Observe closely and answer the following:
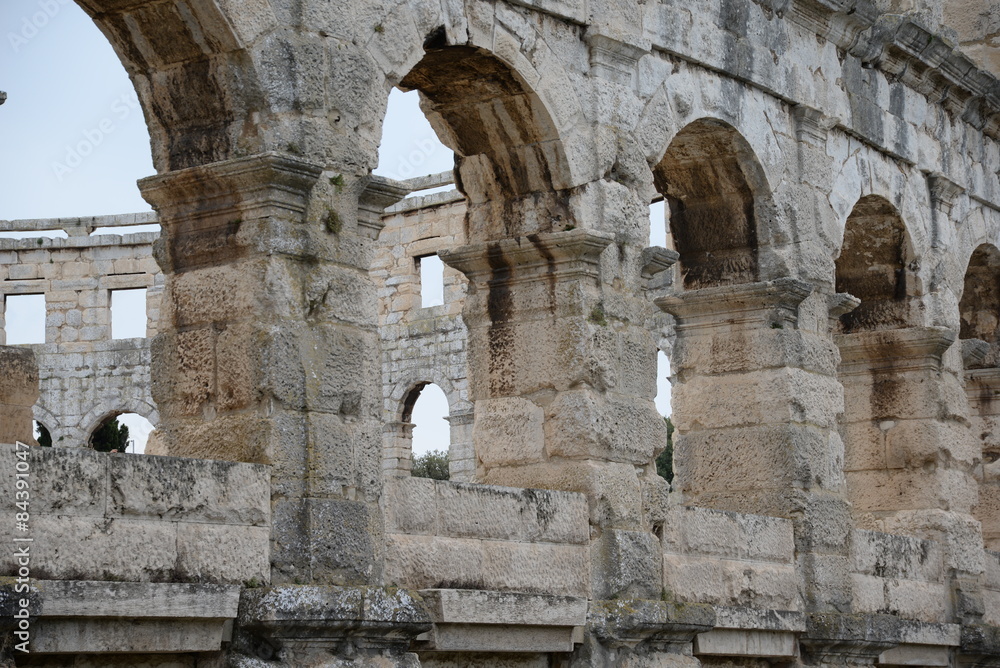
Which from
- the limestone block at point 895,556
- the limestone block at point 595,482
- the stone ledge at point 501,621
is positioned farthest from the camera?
the limestone block at point 895,556

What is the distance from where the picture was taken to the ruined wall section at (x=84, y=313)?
18.6 metres

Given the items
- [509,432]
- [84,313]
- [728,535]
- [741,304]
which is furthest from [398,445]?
[509,432]

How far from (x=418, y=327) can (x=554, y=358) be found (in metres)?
8.84

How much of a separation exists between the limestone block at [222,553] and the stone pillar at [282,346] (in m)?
0.10

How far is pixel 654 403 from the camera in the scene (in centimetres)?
863

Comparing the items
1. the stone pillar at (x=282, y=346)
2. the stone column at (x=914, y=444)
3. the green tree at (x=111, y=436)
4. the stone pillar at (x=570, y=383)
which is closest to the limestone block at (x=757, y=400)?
the stone pillar at (x=570, y=383)

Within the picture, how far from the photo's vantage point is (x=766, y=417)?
9812 millimetres

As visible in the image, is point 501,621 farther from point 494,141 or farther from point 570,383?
point 494,141

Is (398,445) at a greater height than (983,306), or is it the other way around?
(983,306)

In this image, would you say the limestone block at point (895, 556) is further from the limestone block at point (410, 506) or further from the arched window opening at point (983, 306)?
the limestone block at point (410, 506)

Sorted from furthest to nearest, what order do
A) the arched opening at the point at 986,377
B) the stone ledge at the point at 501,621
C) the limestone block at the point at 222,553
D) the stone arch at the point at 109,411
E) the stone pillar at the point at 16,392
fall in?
A: the stone arch at the point at 109,411, the arched opening at the point at 986,377, the stone pillar at the point at 16,392, the stone ledge at the point at 501,621, the limestone block at the point at 222,553

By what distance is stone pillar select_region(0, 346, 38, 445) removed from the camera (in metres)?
7.49

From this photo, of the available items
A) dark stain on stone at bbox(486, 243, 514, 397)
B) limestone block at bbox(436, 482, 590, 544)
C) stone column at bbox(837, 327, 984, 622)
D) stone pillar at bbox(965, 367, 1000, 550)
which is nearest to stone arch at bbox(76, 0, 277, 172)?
limestone block at bbox(436, 482, 590, 544)

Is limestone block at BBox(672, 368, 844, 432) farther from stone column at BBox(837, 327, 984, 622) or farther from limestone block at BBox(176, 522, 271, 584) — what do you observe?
limestone block at BBox(176, 522, 271, 584)
